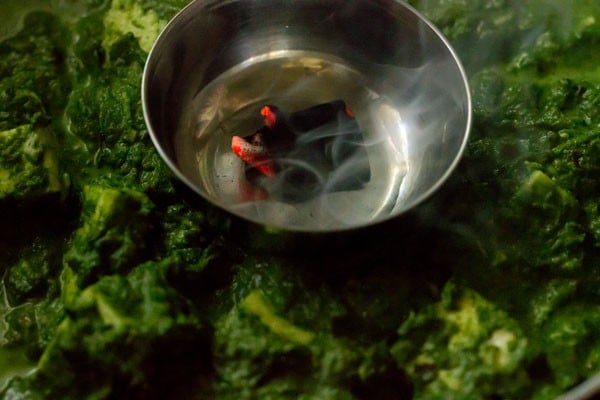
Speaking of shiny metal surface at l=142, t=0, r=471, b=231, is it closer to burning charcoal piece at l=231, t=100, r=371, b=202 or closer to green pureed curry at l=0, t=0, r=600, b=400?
burning charcoal piece at l=231, t=100, r=371, b=202

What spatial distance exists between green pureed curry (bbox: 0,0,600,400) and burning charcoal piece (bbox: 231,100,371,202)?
1.14 feet

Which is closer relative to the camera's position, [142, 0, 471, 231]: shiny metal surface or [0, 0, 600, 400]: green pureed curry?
[0, 0, 600, 400]: green pureed curry

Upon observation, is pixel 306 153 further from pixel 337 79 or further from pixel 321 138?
pixel 337 79

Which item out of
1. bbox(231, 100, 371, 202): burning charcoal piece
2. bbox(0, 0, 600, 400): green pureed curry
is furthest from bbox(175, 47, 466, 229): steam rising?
bbox(0, 0, 600, 400): green pureed curry

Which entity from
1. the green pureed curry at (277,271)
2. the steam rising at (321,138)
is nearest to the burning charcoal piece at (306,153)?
the steam rising at (321,138)

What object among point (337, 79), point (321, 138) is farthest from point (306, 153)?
point (337, 79)

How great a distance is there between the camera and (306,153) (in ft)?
10.4

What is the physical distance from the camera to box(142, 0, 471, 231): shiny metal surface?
3045 millimetres

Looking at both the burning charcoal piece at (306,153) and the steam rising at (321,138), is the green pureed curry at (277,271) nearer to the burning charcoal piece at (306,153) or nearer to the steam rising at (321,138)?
the steam rising at (321,138)

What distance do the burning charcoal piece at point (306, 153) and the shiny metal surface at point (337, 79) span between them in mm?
77

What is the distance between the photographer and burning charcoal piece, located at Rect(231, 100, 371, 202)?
3119 mm

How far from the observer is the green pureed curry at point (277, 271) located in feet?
8.45

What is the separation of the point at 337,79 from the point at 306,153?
59 cm

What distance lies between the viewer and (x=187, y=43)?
3.24 meters
